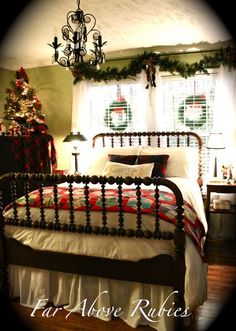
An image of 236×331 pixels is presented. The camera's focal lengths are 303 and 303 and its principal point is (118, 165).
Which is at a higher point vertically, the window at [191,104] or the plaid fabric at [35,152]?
the window at [191,104]

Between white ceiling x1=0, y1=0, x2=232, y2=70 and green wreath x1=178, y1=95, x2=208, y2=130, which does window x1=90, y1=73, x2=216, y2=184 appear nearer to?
green wreath x1=178, y1=95, x2=208, y2=130

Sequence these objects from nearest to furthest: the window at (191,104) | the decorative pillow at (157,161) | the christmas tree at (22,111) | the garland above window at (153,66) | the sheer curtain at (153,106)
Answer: the decorative pillow at (157,161), the garland above window at (153,66), the window at (191,104), the sheer curtain at (153,106), the christmas tree at (22,111)

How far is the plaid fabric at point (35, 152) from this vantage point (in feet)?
14.4

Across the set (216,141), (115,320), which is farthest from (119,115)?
(115,320)

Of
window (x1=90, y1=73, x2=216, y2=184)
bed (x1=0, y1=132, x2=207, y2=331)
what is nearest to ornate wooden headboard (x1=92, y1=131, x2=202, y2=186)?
window (x1=90, y1=73, x2=216, y2=184)

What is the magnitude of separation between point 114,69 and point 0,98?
6.00ft

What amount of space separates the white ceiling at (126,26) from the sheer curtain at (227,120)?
0.48 m

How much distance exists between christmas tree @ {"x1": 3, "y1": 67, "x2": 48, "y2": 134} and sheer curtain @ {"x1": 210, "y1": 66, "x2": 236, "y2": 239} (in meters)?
2.54

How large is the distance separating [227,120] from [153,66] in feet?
3.92

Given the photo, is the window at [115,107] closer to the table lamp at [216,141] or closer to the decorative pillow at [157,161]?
the decorative pillow at [157,161]

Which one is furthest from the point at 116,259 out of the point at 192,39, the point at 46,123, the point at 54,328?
the point at 46,123

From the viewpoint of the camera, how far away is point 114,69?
4.24m

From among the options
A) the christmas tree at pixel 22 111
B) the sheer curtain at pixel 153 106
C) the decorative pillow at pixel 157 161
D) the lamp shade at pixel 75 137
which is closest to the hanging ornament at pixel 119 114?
the sheer curtain at pixel 153 106

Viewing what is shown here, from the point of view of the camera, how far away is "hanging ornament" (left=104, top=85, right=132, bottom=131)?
Result: 4.36 m
